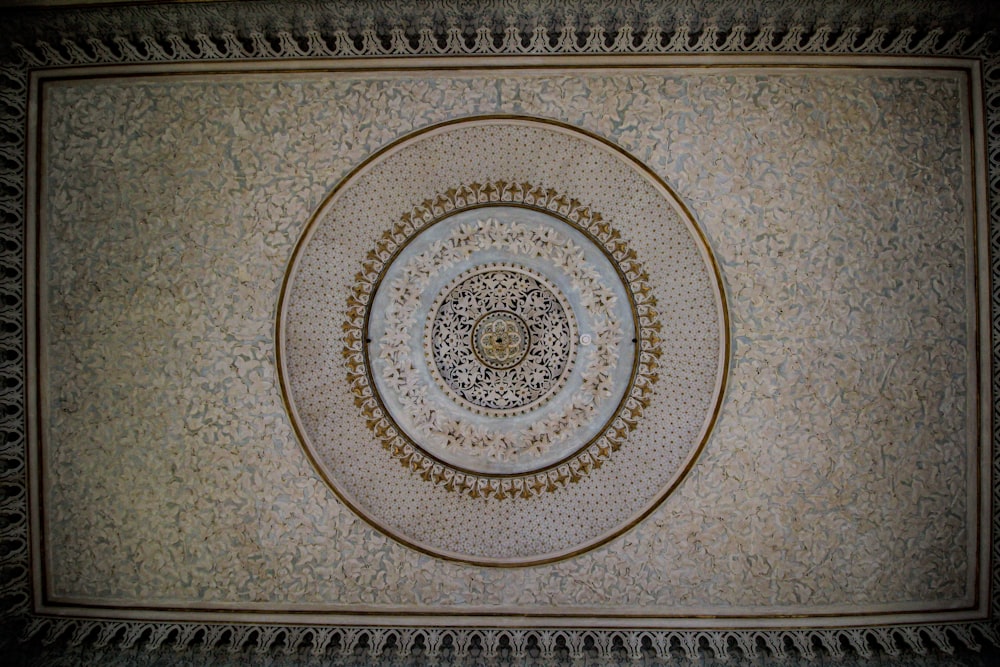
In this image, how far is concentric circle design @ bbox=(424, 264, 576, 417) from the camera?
260 cm

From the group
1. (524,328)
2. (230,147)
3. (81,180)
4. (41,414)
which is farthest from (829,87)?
(41,414)

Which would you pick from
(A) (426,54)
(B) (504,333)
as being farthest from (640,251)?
(A) (426,54)

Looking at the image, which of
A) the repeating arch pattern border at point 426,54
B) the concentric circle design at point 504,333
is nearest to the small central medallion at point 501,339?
the concentric circle design at point 504,333

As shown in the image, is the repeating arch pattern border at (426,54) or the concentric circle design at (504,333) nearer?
the repeating arch pattern border at (426,54)

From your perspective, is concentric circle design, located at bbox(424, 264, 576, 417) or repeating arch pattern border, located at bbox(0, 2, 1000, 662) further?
concentric circle design, located at bbox(424, 264, 576, 417)

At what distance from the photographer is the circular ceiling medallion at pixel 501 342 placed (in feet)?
8.22

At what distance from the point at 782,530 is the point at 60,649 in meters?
3.31

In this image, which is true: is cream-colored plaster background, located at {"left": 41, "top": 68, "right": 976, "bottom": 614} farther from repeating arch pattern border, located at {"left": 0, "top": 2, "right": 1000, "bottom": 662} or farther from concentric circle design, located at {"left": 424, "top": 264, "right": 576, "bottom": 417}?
concentric circle design, located at {"left": 424, "top": 264, "right": 576, "bottom": 417}

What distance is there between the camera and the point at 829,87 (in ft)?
7.86

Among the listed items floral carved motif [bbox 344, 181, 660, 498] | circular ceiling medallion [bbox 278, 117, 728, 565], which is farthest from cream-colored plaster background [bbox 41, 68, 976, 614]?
floral carved motif [bbox 344, 181, 660, 498]

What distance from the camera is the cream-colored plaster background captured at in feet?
7.93

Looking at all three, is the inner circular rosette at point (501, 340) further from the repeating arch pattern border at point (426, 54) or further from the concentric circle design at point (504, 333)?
the repeating arch pattern border at point (426, 54)

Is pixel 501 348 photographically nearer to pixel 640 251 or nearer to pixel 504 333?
pixel 504 333

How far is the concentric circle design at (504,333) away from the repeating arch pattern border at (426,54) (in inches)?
38.5
